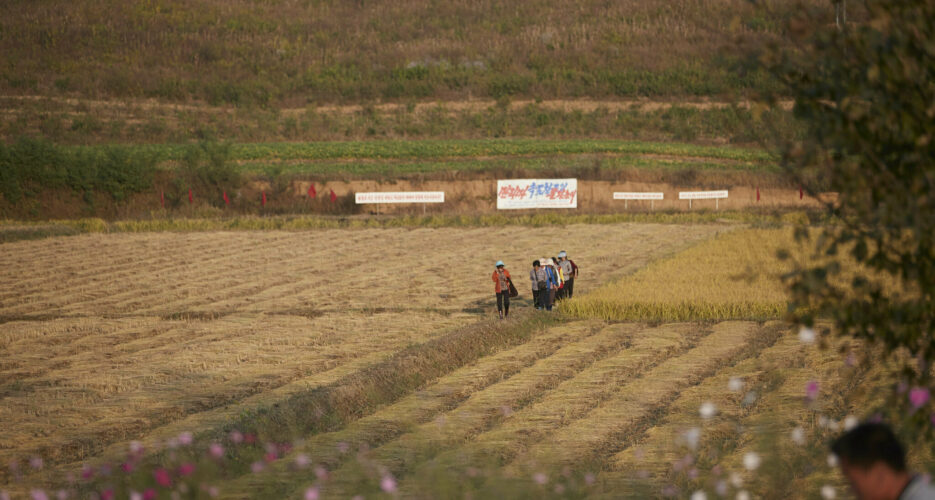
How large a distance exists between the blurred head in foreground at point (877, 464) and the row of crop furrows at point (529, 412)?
3.67 meters

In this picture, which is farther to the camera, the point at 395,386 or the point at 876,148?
the point at 395,386

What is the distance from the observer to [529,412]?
42.7 ft

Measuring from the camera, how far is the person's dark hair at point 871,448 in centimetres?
440

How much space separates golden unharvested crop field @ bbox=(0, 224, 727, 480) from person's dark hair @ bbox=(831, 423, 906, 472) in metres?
9.25

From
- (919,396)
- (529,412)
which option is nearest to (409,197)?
(529,412)

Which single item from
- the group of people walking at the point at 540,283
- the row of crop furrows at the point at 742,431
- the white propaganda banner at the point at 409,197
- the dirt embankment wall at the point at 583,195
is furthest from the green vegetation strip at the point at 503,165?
the row of crop furrows at the point at 742,431

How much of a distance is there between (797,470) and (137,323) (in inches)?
594

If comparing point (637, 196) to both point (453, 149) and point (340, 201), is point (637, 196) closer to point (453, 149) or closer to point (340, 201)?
point (340, 201)

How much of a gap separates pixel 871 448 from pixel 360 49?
3847 inches

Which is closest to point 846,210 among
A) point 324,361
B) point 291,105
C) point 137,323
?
point 324,361

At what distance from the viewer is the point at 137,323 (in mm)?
21203

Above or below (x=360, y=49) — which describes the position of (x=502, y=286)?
below

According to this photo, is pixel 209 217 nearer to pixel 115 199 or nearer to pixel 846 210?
pixel 115 199

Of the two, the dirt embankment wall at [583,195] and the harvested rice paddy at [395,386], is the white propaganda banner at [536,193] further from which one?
the harvested rice paddy at [395,386]
